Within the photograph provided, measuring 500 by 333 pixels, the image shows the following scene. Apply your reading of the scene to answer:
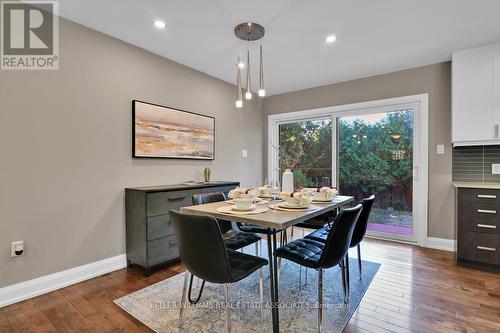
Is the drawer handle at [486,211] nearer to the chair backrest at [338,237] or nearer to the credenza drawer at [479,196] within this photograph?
the credenza drawer at [479,196]

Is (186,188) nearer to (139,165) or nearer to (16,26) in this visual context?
(139,165)

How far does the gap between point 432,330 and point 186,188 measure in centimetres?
243

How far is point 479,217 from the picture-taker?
2627 mm

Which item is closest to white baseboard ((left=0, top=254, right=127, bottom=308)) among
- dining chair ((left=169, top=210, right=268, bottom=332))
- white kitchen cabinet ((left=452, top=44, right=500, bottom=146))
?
dining chair ((left=169, top=210, right=268, bottom=332))

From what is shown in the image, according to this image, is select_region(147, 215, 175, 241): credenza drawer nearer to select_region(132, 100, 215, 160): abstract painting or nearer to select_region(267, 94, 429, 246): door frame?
select_region(132, 100, 215, 160): abstract painting

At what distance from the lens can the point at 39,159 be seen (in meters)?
2.16

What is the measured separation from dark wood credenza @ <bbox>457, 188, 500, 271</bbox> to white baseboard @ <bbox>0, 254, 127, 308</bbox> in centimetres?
372

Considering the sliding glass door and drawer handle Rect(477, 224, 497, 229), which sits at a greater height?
the sliding glass door

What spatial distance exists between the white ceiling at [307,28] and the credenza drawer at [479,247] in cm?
211

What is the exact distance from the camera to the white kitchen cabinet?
108 inches

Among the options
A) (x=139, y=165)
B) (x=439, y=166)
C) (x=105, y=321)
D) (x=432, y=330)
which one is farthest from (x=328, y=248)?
(x=439, y=166)

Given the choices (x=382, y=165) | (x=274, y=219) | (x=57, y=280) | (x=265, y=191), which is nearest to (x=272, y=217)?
(x=274, y=219)

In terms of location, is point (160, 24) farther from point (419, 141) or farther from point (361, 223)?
point (419, 141)

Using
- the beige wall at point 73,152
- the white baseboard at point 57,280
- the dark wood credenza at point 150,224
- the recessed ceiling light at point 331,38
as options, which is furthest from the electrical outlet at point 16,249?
the recessed ceiling light at point 331,38
